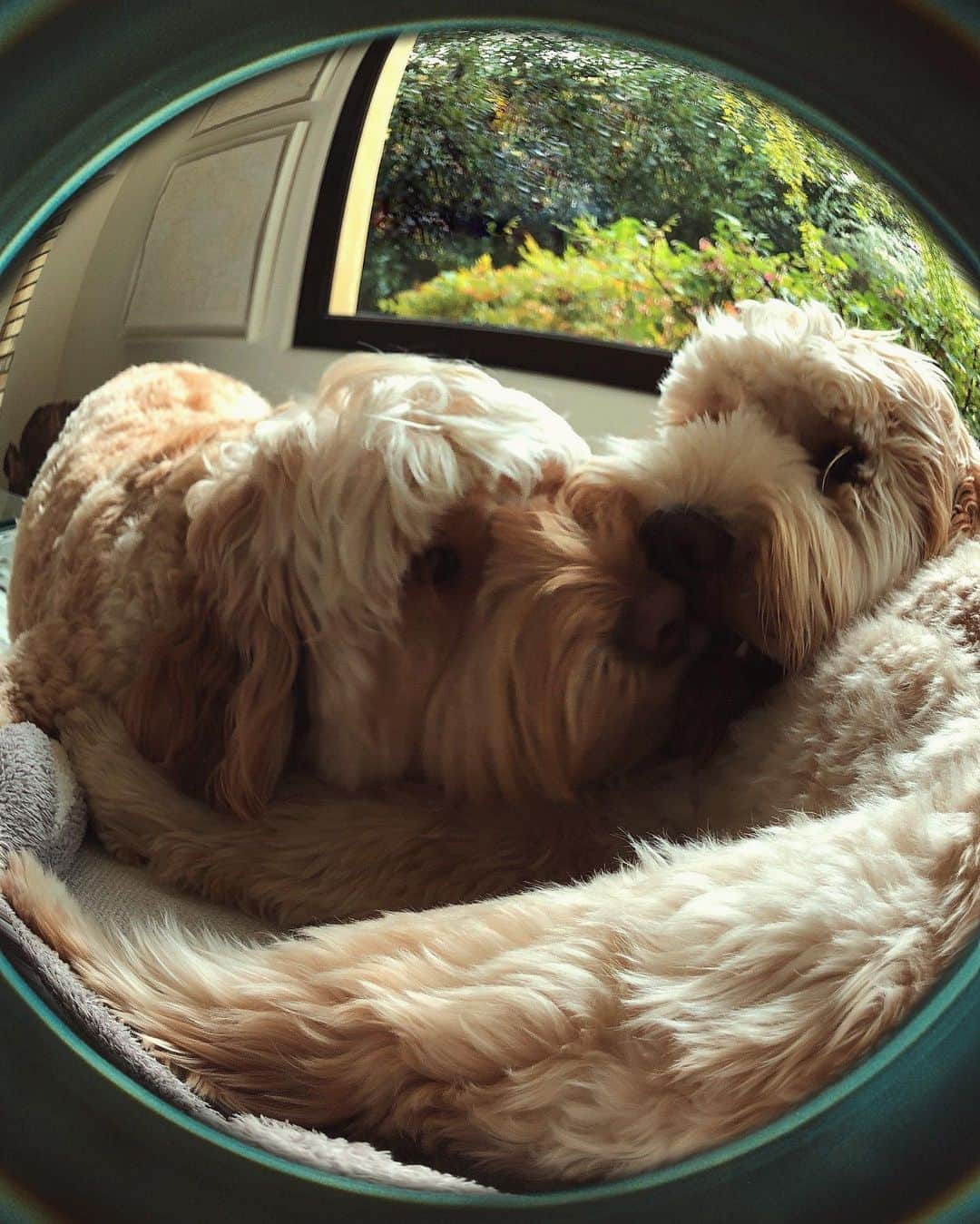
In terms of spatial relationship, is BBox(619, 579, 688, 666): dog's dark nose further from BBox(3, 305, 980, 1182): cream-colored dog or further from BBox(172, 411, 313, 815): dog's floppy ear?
BBox(172, 411, 313, 815): dog's floppy ear

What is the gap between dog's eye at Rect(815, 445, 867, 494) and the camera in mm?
806

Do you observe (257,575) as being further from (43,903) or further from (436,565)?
(43,903)

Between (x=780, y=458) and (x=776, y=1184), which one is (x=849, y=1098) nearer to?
(x=776, y=1184)

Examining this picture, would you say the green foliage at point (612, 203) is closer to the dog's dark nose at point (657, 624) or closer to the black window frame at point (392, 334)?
the black window frame at point (392, 334)

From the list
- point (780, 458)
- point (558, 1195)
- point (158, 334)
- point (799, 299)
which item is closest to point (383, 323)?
point (158, 334)

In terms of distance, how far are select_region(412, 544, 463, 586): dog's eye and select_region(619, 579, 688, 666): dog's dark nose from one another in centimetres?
13

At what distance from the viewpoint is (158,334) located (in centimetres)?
60

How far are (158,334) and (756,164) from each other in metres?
0.31

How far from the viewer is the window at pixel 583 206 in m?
0.54

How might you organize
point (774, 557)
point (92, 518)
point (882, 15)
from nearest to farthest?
point (882, 15)
point (774, 557)
point (92, 518)

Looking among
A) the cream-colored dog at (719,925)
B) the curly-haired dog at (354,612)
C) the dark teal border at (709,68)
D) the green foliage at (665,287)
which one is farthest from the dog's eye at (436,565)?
the dark teal border at (709,68)

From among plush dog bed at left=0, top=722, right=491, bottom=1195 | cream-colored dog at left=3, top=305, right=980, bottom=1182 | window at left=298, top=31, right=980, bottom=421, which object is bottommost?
plush dog bed at left=0, top=722, right=491, bottom=1195

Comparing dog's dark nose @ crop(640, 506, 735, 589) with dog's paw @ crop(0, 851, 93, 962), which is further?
dog's dark nose @ crop(640, 506, 735, 589)

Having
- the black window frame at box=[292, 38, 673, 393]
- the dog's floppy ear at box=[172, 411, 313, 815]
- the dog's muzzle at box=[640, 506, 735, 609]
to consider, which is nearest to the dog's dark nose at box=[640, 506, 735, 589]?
the dog's muzzle at box=[640, 506, 735, 609]
